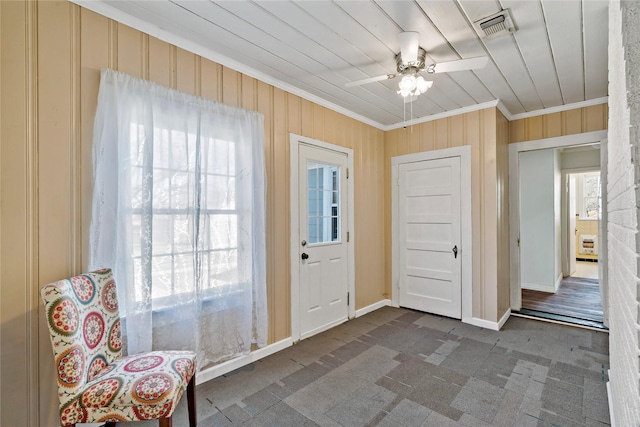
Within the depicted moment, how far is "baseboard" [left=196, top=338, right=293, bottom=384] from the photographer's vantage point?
7.80 ft

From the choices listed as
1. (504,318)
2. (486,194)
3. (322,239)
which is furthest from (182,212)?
(504,318)

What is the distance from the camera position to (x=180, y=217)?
2.17 meters

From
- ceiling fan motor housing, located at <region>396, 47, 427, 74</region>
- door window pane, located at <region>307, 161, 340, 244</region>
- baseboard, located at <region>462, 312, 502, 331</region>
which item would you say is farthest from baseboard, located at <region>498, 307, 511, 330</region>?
ceiling fan motor housing, located at <region>396, 47, 427, 74</region>

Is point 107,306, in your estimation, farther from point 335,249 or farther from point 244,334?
point 335,249

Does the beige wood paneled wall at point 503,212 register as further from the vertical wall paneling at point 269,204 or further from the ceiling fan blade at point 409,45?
the vertical wall paneling at point 269,204

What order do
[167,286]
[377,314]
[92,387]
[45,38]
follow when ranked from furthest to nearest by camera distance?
[377,314], [167,286], [45,38], [92,387]

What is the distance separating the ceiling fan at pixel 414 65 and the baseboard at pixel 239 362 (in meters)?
2.45

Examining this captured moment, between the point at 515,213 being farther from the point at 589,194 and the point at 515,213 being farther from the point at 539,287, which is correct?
the point at 589,194

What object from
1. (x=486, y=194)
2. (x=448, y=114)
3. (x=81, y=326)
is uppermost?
(x=448, y=114)

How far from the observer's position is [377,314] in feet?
13.1

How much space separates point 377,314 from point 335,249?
1132 millimetres

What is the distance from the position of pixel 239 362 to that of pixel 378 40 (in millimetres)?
2796

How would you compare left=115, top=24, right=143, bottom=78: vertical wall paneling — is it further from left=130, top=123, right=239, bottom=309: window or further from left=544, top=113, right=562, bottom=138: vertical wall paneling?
left=544, top=113, right=562, bottom=138: vertical wall paneling

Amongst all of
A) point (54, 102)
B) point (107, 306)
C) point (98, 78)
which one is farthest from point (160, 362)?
point (98, 78)
